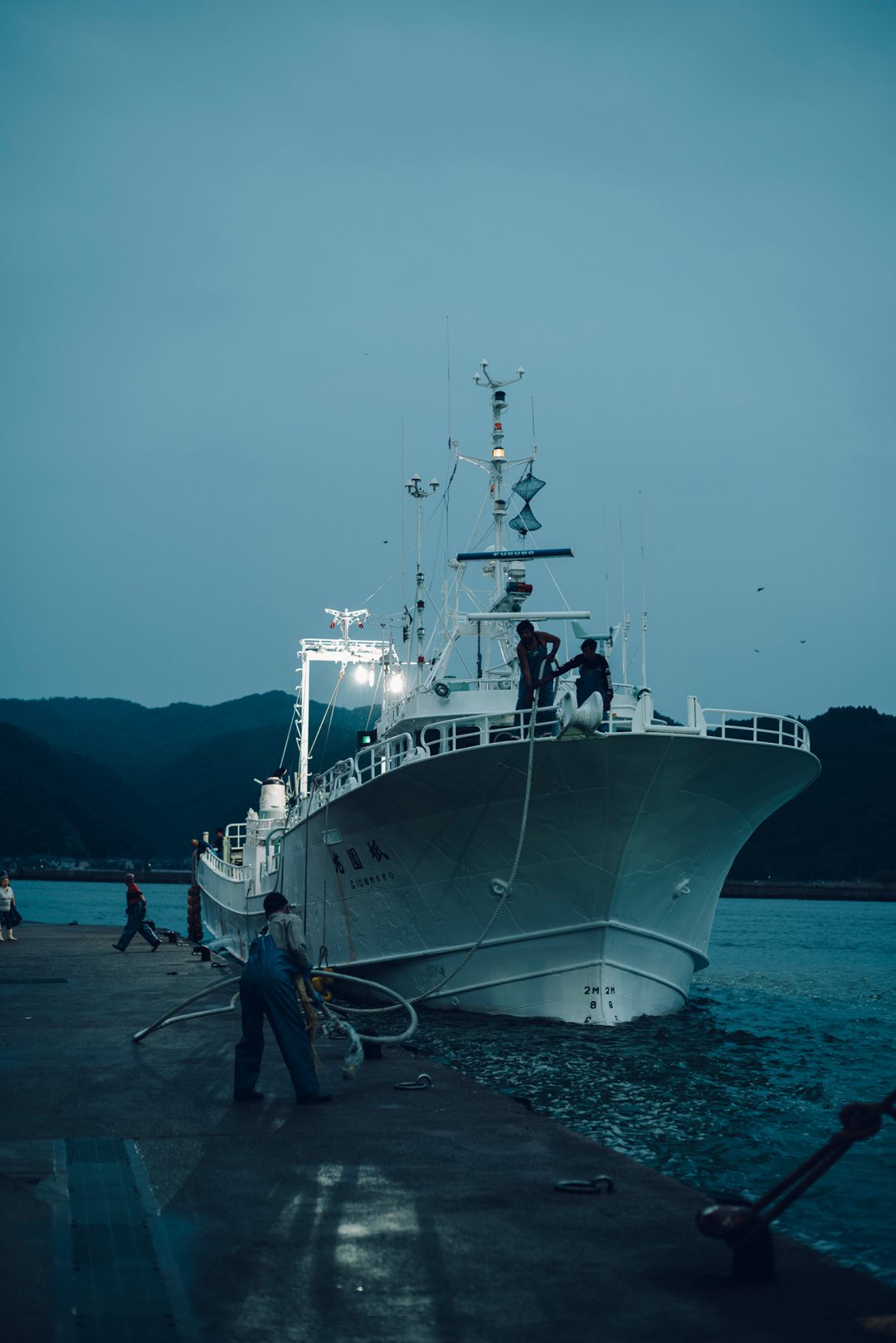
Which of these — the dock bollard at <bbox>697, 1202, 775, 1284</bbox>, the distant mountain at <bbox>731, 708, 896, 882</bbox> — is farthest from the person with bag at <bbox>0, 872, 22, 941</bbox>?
the distant mountain at <bbox>731, 708, 896, 882</bbox>

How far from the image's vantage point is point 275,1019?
813 centimetres

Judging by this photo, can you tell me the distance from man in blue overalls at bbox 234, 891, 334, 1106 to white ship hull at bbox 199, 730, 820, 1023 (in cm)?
558

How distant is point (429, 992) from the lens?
14516mm

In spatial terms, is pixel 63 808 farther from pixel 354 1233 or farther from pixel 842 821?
pixel 354 1233

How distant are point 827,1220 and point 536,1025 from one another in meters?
7.38

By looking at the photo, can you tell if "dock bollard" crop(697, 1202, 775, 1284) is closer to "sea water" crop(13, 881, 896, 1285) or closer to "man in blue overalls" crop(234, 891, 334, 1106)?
"sea water" crop(13, 881, 896, 1285)

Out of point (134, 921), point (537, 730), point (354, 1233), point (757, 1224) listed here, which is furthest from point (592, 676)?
point (134, 921)

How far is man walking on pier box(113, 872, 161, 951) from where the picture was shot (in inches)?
1014

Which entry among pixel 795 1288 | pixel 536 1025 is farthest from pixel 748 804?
pixel 795 1288

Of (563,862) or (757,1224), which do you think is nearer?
(757,1224)

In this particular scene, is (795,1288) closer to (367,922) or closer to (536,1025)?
(536,1025)

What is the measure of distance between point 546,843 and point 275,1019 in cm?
680

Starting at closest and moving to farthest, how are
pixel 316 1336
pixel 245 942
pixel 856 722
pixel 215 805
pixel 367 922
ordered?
pixel 316 1336
pixel 367 922
pixel 245 942
pixel 856 722
pixel 215 805

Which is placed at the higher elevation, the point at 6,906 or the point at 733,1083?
the point at 6,906
